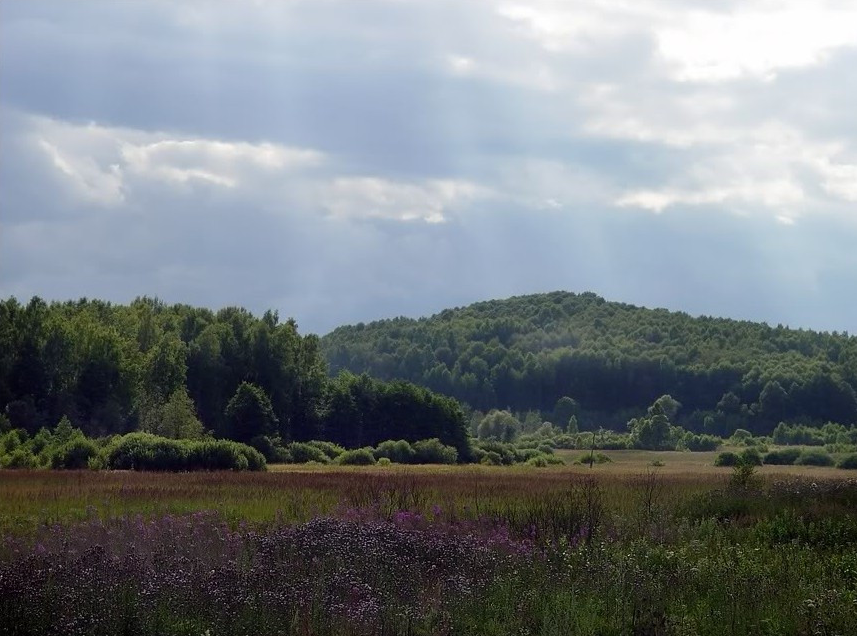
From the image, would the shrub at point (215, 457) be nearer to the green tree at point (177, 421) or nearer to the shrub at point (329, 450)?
the green tree at point (177, 421)

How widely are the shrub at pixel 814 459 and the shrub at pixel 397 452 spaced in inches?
1267

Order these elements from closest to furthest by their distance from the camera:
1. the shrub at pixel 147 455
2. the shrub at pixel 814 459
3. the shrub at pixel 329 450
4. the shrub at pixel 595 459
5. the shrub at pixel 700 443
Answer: the shrub at pixel 147 455 → the shrub at pixel 329 450 → the shrub at pixel 814 459 → the shrub at pixel 595 459 → the shrub at pixel 700 443

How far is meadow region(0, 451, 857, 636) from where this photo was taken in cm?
1060

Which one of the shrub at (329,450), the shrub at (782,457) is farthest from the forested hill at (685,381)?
the shrub at (329,450)

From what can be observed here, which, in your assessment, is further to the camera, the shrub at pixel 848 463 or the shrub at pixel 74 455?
the shrub at pixel 848 463

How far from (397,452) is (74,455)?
3152cm

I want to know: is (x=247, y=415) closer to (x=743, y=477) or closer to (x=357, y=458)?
(x=357, y=458)

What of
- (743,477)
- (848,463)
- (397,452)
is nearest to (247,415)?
(397,452)

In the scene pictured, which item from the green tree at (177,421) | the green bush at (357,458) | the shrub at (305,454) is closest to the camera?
the green tree at (177,421)

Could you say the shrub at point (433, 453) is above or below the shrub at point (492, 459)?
above

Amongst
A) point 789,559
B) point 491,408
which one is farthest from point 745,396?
point 789,559

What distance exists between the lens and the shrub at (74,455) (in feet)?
142

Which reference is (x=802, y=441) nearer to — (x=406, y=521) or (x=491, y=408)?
(x=491, y=408)

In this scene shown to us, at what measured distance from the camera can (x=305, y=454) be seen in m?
68.8
